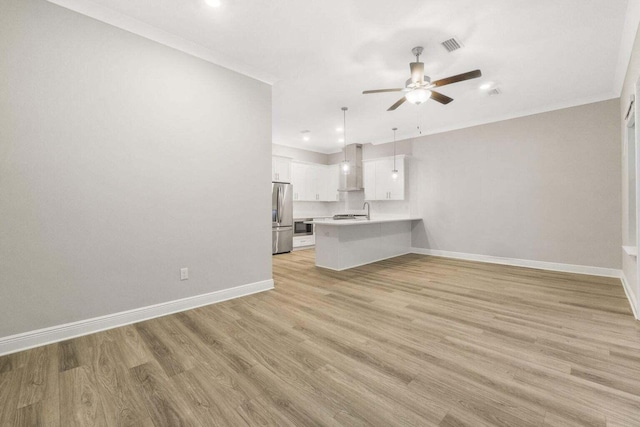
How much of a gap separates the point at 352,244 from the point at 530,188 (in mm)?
3447

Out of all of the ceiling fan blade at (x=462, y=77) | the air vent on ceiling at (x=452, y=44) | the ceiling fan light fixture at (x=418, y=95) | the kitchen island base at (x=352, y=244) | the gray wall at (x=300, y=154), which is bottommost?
the kitchen island base at (x=352, y=244)

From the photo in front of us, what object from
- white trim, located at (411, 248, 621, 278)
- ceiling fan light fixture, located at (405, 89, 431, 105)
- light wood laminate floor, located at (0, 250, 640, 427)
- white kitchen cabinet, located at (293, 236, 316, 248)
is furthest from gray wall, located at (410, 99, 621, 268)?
ceiling fan light fixture, located at (405, 89, 431, 105)

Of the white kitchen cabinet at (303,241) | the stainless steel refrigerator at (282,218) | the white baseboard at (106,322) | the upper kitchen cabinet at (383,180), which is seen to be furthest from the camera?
the white kitchen cabinet at (303,241)

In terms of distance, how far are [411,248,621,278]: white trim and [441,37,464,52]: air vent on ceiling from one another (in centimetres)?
414

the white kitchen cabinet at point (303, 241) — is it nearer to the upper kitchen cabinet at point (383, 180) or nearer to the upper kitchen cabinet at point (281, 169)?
the upper kitchen cabinet at point (281, 169)

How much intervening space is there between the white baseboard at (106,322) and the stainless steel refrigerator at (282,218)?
3181mm

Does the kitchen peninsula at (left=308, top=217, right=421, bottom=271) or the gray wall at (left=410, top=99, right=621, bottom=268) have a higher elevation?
the gray wall at (left=410, top=99, right=621, bottom=268)

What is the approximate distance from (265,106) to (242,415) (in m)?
3.39

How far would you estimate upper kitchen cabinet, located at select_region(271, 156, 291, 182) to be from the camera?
271 inches

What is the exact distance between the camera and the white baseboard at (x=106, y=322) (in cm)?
213

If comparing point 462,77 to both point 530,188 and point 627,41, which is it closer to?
point 627,41

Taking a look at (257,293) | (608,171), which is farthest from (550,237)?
(257,293)

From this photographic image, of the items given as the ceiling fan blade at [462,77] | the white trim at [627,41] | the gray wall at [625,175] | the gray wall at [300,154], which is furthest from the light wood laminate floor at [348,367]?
the gray wall at [300,154]

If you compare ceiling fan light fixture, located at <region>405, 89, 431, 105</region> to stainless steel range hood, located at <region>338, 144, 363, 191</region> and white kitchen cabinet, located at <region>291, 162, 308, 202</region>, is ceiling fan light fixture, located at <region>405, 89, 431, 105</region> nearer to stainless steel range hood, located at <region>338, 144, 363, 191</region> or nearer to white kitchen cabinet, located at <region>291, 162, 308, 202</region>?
stainless steel range hood, located at <region>338, 144, 363, 191</region>
